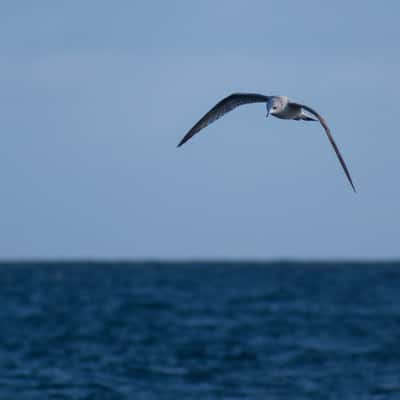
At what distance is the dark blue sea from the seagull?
14.9 m

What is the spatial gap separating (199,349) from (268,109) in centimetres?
2481

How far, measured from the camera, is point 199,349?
38.8 meters

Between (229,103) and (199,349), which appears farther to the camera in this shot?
(199,349)

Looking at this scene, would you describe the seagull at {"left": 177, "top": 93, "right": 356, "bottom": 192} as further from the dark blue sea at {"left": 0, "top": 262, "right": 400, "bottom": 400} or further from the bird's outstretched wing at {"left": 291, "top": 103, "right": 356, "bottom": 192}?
→ the dark blue sea at {"left": 0, "top": 262, "right": 400, "bottom": 400}

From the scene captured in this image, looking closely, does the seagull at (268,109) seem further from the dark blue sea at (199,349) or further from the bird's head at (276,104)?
the dark blue sea at (199,349)

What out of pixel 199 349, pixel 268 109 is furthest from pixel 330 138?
pixel 199 349

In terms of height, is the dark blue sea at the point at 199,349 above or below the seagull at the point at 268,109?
below

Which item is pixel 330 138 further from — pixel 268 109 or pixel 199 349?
pixel 199 349

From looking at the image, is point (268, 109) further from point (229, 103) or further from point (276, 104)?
point (229, 103)

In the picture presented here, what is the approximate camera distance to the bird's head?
14.7 meters

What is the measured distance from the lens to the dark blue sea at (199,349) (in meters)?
30.5

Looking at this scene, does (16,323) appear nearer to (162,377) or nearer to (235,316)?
(235,316)

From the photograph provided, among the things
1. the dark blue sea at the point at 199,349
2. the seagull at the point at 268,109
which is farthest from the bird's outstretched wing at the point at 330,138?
the dark blue sea at the point at 199,349

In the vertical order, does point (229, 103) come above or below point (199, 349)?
above
